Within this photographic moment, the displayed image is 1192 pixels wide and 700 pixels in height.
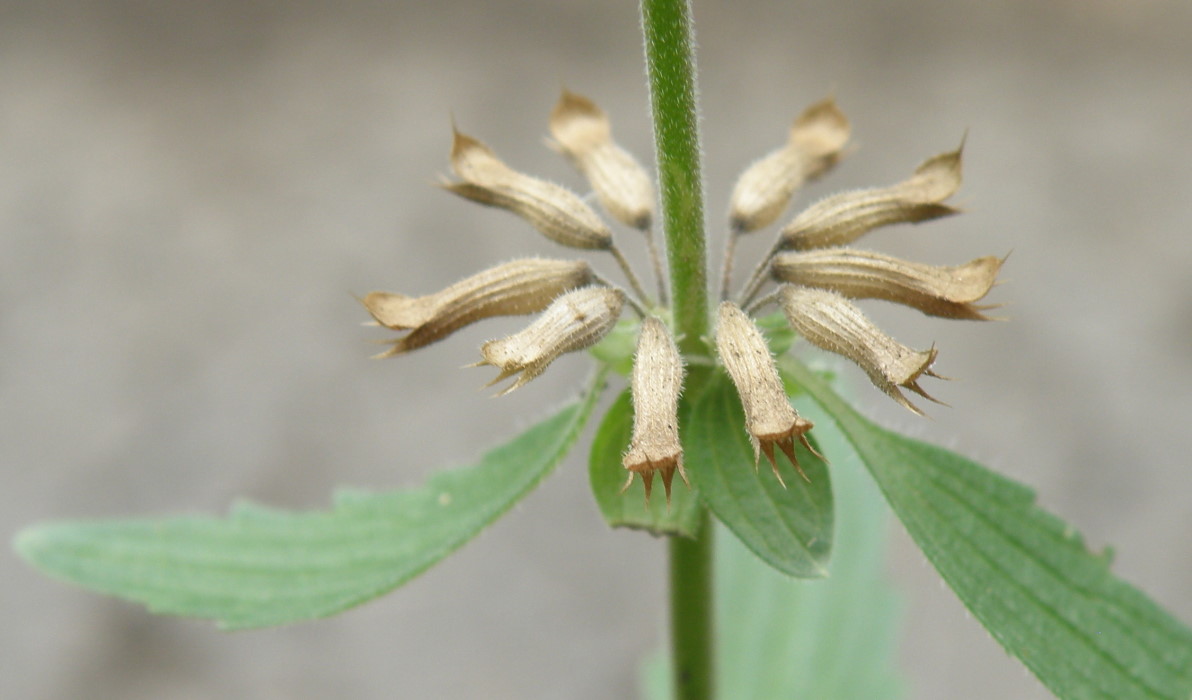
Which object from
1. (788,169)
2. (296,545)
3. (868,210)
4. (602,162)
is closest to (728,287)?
(868,210)

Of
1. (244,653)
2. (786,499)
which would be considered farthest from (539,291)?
(244,653)

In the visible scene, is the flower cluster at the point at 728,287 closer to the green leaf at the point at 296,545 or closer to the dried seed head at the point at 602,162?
the dried seed head at the point at 602,162

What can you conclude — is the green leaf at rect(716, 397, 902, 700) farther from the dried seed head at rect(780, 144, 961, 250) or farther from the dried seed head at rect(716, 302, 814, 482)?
the dried seed head at rect(716, 302, 814, 482)

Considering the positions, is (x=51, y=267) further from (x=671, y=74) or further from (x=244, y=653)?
(x=671, y=74)

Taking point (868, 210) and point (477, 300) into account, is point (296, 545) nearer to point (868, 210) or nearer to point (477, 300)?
point (477, 300)

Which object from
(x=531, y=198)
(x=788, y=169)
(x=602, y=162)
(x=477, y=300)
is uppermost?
(x=602, y=162)

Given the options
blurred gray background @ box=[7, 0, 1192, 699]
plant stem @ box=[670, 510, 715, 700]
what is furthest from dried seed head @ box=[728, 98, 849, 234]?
blurred gray background @ box=[7, 0, 1192, 699]
